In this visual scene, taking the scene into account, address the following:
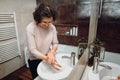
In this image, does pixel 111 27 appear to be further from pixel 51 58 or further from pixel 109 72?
pixel 51 58

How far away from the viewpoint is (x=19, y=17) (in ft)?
1.64

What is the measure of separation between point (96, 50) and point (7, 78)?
1183 millimetres

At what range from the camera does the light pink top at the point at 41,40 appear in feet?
2.31

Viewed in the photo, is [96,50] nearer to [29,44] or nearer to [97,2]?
[97,2]

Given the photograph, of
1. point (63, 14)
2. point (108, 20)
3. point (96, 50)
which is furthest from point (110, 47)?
point (63, 14)

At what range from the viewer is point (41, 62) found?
2.52 ft

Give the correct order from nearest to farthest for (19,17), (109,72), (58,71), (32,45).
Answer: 1. (19,17)
2. (32,45)
3. (58,71)
4. (109,72)

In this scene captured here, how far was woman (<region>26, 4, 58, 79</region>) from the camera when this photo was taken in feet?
2.21

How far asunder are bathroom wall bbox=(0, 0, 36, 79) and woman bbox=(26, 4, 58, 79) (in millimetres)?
93

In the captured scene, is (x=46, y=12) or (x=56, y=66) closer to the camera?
(x=46, y=12)

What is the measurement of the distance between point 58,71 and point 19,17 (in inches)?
19.9

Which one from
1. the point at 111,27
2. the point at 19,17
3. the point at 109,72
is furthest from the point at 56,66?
the point at 111,27

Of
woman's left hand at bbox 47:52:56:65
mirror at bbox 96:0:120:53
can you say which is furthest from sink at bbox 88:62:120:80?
woman's left hand at bbox 47:52:56:65

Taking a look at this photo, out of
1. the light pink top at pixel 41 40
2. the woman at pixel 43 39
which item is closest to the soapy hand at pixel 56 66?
the woman at pixel 43 39
